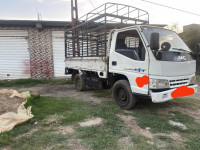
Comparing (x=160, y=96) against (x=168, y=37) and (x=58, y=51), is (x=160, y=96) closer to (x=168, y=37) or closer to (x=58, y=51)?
(x=168, y=37)

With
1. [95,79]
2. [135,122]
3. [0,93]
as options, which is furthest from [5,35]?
[135,122]

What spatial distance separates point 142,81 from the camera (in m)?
3.91

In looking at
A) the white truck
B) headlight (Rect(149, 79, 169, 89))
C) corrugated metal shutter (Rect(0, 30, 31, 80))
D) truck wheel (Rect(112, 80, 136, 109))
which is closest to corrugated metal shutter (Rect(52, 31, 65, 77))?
corrugated metal shutter (Rect(0, 30, 31, 80))

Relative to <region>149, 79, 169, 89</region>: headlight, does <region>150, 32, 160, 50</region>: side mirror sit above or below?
above

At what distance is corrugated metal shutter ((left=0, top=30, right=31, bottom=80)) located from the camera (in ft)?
35.4

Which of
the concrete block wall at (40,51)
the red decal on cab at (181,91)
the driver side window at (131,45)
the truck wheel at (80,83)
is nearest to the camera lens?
the red decal on cab at (181,91)

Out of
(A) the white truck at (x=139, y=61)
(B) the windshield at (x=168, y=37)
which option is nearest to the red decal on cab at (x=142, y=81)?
(A) the white truck at (x=139, y=61)

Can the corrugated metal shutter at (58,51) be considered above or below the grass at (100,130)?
above

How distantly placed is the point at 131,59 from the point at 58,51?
26.4ft

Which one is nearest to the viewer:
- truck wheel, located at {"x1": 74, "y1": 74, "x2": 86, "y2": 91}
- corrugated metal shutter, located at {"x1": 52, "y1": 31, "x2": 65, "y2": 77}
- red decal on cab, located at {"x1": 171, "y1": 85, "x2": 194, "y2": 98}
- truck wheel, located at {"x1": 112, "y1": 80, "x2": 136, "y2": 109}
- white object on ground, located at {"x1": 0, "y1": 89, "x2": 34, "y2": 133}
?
white object on ground, located at {"x1": 0, "y1": 89, "x2": 34, "y2": 133}

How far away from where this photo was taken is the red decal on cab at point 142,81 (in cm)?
382

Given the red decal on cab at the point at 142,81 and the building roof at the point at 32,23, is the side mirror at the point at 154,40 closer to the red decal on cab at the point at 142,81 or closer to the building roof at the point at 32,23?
the red decal on cab at the point at 142,81

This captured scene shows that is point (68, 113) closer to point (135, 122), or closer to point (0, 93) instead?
point (135, 122)

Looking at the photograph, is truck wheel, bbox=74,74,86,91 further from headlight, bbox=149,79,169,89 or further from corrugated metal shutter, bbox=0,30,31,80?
corrugated metal shutter, bbox=0,30,31,80
